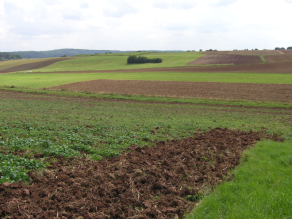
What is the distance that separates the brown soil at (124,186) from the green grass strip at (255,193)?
1.84 ft

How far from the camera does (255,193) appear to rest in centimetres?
668

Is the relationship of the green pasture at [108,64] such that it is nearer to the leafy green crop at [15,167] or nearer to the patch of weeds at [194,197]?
the leafy green crop at [15,167]

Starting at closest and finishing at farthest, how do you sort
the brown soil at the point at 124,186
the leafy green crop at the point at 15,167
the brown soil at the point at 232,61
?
the brown soil at the point at 124,186 < the leafy green crop at the point at 15,167 < the brown soil at the point at 232,61

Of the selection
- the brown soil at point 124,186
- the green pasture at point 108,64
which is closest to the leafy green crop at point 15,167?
the brown soil at point 124,186

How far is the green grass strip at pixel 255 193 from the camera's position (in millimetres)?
5887

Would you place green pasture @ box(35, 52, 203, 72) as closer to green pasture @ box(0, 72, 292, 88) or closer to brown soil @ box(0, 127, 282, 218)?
green pasture @ box(0, 72, 292, 88)

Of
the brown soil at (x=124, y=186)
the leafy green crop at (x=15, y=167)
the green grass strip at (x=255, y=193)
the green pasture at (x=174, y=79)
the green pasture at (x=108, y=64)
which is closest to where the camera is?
the green grass strip at (x=255, y=193)

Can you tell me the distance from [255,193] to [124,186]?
154 inches

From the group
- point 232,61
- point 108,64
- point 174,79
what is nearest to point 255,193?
point 174,79

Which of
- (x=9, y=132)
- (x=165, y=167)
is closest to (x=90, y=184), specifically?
(x=165, y=167)

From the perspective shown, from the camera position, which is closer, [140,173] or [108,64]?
[140,173]

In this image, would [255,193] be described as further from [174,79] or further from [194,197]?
[174,79]

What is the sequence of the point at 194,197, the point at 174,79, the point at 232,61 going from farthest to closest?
the point at 232,61, the point at 174,79, the point at 194,197

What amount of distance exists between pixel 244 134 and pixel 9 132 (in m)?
13.8
